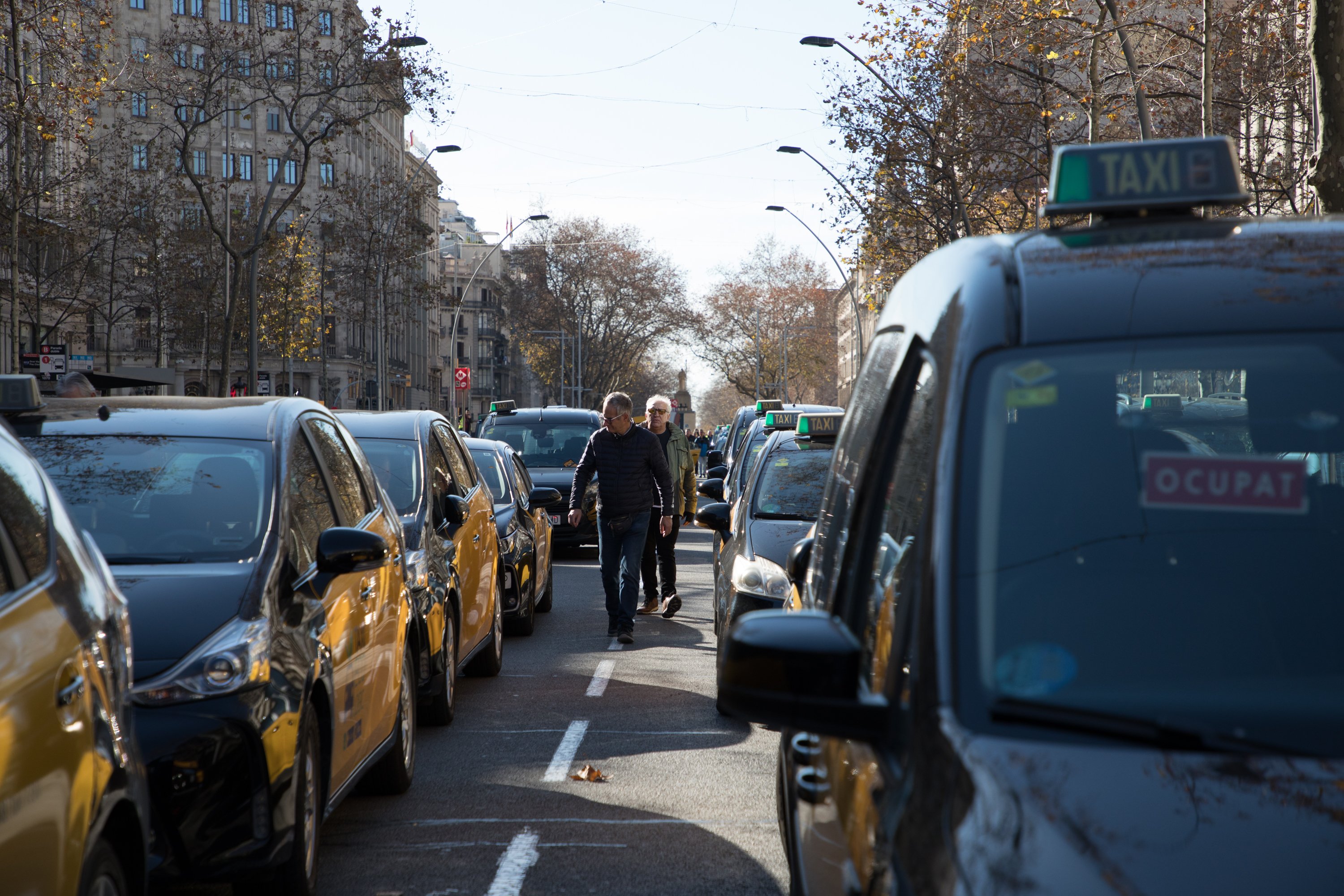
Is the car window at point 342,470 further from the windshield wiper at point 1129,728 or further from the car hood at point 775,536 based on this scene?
the windshield wiper at point 1129,728

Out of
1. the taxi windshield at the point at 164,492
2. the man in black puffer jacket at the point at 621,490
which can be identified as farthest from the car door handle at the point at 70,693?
the man in black puffer jacket at the point at 621,490

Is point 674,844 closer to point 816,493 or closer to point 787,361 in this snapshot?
point 816,493

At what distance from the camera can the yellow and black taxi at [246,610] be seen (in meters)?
4.34

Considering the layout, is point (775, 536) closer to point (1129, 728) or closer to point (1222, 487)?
point (1222, 487)

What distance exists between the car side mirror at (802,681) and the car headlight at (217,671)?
2.40 m

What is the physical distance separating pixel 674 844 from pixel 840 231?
32.4 m

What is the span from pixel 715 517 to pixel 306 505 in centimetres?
528

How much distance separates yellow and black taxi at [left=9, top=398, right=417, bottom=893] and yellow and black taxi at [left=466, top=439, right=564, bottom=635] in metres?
4.73

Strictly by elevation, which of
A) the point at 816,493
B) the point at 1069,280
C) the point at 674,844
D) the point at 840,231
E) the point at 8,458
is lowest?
the point at 674,844

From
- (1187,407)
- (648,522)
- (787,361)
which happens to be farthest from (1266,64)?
(787,361)

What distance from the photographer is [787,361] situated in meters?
96.1

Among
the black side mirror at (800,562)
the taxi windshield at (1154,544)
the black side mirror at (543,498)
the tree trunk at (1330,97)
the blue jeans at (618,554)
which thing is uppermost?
the tree trunk at (1330,97)

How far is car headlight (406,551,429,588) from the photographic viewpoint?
761cm

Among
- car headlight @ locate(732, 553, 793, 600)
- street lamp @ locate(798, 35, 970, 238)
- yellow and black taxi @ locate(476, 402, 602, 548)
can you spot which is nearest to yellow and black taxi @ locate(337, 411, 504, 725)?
car headlight @ locate(732, 553, 793, 600)
